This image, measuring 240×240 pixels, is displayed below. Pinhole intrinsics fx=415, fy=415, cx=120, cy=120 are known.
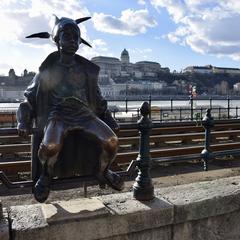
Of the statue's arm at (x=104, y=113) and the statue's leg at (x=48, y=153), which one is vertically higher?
the statue's arm at (x=104, y=113)

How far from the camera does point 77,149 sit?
3424 millimetres

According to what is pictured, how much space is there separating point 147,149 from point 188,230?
81 cm

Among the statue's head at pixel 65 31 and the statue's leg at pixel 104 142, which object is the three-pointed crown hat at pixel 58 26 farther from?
the statue's leg at pixel 104 142

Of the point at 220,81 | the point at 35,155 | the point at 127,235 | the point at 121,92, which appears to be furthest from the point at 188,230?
the point at 220,81

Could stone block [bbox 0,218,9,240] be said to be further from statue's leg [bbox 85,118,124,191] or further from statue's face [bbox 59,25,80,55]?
statue's face [bbox 59,25,80,55]

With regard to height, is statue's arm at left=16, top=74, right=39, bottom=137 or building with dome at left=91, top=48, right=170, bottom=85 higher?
building with dome at left=91, top=48, right=170, bottom=85

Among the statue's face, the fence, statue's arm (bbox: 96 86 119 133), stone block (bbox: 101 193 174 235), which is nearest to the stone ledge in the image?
stone block (bbox: 101 193 174 235)

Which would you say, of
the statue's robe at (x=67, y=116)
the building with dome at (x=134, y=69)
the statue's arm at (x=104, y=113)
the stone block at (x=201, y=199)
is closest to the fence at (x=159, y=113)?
the stone block at (x=201, y=199)

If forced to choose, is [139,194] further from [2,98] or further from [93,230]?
[2,98]

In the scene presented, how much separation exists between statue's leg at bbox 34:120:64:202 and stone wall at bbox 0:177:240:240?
182 mm

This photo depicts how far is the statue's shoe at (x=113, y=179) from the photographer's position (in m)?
3.53

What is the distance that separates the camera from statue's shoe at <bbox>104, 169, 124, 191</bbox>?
3531 mm

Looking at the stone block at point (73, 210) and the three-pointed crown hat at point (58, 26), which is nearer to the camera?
the stone block at point (73, 210)

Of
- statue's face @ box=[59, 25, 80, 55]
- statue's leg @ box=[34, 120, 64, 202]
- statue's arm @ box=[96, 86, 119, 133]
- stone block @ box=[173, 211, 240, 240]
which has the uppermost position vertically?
statue's face @ box=[59, 25, 80, 55]
